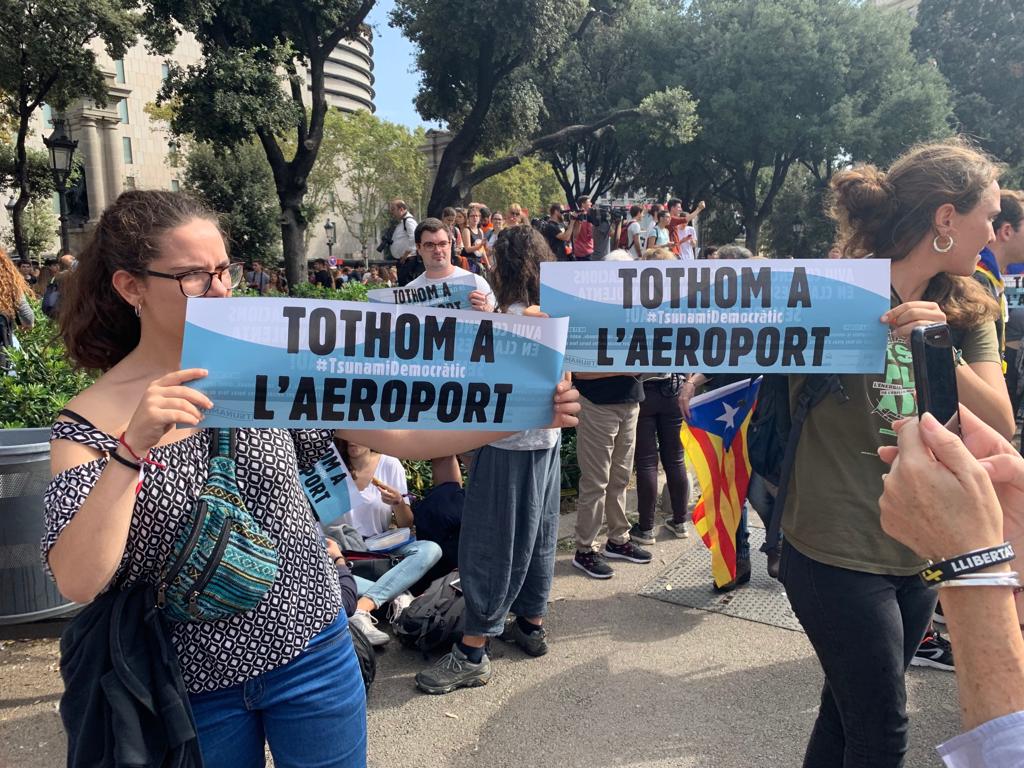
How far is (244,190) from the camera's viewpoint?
35469 mm

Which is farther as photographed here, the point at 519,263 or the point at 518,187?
the point at 518,187

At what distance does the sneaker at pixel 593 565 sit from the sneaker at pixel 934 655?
1776mm

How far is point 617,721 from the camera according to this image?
3.28 meters

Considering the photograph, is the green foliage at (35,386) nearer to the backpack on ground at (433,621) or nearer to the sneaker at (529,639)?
the backpack on ground at (433,621)

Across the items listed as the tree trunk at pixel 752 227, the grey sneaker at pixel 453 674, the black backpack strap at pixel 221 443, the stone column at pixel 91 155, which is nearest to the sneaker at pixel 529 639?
the grey sneaker at pixel 453 674

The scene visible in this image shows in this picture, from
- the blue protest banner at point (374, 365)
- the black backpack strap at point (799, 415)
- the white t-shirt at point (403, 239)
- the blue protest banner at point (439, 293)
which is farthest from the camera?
the white t-shirt at point (403, 239)

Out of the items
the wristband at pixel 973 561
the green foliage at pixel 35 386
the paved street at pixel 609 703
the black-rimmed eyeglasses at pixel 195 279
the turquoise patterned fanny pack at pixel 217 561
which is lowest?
the paved street at pixel 609 703

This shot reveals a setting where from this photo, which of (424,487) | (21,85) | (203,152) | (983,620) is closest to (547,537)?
(424,487)

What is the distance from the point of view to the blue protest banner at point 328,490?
2.60 m

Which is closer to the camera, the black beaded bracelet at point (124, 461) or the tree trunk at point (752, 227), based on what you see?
the black beaded bracelet at point (124, 461)

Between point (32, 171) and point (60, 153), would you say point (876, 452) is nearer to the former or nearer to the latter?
point (60, 153)

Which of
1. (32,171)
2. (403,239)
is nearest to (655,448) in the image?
(403,239)

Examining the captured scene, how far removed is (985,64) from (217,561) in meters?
42.8

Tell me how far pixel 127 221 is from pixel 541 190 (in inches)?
2392
